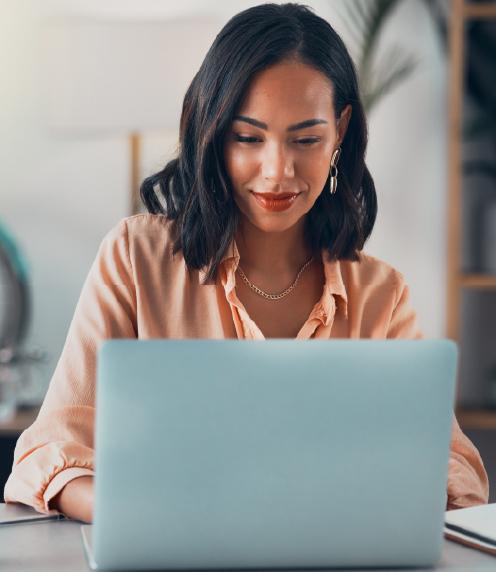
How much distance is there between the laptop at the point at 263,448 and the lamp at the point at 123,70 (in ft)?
6.57

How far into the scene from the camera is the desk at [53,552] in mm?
980

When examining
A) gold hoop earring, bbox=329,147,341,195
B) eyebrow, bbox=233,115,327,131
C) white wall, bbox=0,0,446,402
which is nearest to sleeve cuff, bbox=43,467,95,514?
eyebrow, bbox=233,115,327,131

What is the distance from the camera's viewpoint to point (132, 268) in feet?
5.09

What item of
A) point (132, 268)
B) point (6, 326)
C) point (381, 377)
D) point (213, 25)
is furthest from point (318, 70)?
point (6, 326)

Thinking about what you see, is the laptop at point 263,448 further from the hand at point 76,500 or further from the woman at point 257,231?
the woman at point 257,231

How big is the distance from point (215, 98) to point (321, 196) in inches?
11.6

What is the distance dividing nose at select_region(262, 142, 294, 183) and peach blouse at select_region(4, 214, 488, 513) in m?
0.16

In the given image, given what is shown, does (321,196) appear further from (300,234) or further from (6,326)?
(6,326)

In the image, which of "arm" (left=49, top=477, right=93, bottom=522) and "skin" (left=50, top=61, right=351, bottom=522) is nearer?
"arm" (left=49, top=477, right=93, bottom=522)

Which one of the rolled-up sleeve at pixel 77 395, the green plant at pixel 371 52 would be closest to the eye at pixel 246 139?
the rolled-up sleeve at pixel 77 395

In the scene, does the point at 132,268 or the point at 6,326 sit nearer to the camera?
the point at 132,268

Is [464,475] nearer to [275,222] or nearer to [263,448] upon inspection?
[275,222]

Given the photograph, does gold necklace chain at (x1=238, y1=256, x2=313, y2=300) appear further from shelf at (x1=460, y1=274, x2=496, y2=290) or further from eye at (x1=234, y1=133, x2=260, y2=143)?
shelf at (x1=460, y1=274, x2=496, y2=290)

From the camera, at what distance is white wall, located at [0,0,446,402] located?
10.4 feet
